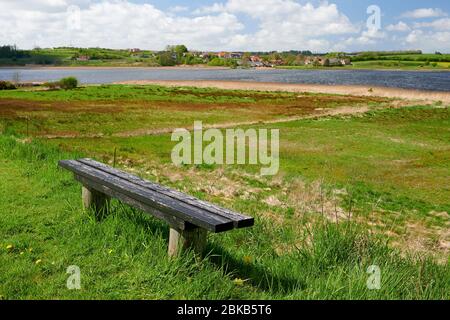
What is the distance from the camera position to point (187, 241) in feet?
15.2

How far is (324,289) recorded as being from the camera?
4.20 meters

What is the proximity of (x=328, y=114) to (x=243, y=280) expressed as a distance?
1271 inches

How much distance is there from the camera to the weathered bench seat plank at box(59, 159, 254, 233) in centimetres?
439

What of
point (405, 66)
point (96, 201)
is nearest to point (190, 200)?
point (96, 201)

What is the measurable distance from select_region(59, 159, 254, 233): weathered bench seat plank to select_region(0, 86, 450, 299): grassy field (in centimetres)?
39

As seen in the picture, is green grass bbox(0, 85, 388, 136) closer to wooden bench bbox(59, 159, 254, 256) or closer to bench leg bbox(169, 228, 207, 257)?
wooden bench bbox(59, 159, 254, 256)

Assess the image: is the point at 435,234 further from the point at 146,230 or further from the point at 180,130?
the point at 180,130
